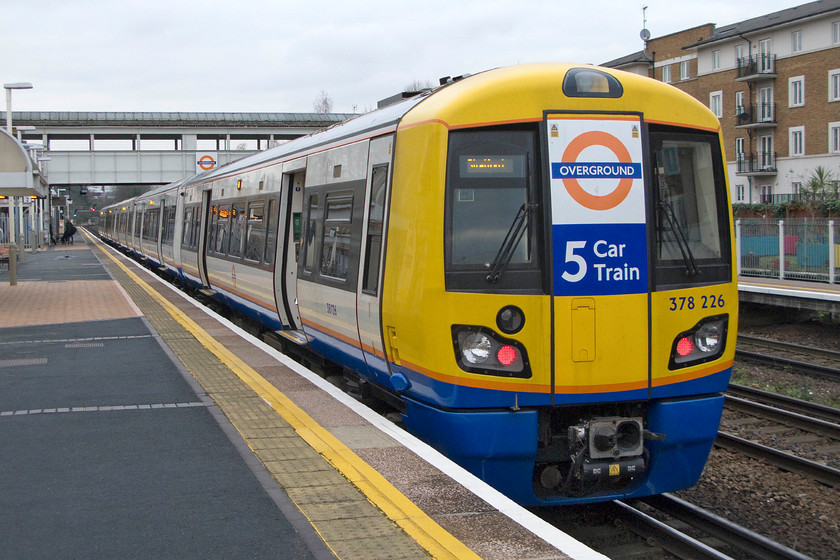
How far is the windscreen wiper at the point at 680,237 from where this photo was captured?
577cm

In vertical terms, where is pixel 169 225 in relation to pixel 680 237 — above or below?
above

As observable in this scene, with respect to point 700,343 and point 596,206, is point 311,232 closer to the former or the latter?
point 596,206

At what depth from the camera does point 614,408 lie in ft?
18.4

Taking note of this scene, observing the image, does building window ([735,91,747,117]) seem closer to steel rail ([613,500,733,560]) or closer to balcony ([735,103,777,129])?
balcony ([735,103,777,129])

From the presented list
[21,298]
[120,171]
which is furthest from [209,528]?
[120,171]

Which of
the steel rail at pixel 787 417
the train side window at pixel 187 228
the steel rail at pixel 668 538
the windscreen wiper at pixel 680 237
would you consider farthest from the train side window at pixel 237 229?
the steel rail at pixel 668 538

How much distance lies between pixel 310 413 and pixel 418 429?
1014 mm

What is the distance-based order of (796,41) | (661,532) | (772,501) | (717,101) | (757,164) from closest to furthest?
(661,532)
(772,501)
(796,41)
(757,164)
(717,101)

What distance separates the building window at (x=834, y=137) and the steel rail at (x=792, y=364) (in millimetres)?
29263

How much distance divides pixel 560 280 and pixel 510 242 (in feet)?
1.29

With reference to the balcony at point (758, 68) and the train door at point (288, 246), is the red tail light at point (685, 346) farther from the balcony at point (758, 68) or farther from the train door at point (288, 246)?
the balcony at point (758, 68)

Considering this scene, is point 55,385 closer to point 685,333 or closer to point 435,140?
point 435,140

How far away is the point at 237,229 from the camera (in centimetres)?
1299

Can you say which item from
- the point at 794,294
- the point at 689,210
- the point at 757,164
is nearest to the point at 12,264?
the point at 794,294
